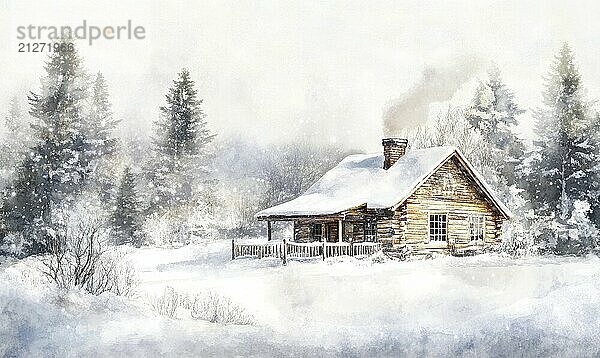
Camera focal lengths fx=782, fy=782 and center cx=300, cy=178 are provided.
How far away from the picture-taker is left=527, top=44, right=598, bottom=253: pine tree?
9453 millimetres

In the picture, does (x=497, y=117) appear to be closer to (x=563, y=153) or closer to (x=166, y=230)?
(x=563, y=153)

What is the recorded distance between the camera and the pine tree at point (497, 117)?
9.34m

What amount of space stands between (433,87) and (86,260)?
451 centimetres

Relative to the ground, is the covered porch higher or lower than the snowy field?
higher

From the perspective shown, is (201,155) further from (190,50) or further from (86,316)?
(86,316)

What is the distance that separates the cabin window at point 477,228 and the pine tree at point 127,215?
534cm

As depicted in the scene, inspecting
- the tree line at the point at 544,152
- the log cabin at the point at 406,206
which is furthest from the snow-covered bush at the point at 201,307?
the tree line at the point at 544,152

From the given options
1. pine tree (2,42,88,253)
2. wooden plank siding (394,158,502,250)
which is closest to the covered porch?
wooden plank siding (394,158,502,250)

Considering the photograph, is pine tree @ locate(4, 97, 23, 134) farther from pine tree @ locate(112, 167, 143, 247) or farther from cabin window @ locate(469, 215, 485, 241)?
cabin window @ locate(469, 215, 485, 241)

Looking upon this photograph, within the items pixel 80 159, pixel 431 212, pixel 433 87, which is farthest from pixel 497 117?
pixel 80 159

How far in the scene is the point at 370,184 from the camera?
38.1ft

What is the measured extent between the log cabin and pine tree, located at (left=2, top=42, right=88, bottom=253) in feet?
9.12

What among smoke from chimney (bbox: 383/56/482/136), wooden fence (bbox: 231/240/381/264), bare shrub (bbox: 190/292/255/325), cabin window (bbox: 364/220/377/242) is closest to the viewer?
bare shrub (bbox: 190/292/255/325)

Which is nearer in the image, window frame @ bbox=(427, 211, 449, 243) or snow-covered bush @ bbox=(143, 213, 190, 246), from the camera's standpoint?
snow-covered bush @ bbox=(143, 213, 190, 246)
